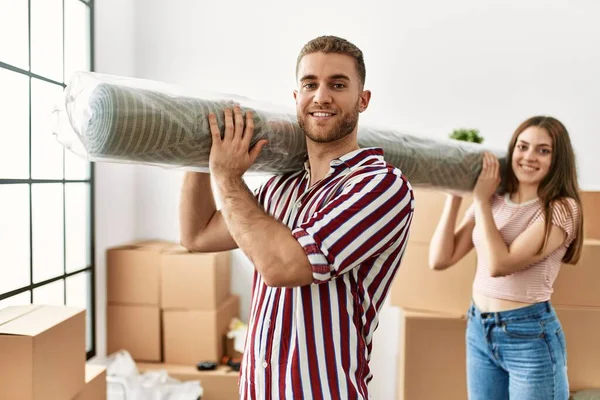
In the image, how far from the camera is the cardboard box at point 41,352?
151cm

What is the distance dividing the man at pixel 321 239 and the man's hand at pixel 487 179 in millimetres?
721

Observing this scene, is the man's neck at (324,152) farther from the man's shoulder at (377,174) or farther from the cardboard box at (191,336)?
the cardboard box at (191,336)

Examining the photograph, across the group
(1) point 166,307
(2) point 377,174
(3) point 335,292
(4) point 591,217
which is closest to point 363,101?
(2) point 377,174

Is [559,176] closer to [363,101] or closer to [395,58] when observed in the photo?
[363,101]

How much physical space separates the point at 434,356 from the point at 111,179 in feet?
6.42

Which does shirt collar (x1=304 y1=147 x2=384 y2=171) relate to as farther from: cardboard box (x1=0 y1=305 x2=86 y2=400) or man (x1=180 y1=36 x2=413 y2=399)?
cardboard box (x1=0 y1=305 x2=86 y2=400)

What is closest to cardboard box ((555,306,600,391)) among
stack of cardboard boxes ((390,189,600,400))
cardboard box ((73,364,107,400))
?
stack of cardboard boxes ((390,189,600,400))

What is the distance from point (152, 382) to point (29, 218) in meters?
0.99

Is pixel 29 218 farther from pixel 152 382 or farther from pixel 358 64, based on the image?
pixel 358 64

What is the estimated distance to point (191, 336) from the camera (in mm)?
2943

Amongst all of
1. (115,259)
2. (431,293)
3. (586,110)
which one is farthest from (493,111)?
Answer: (115,259)

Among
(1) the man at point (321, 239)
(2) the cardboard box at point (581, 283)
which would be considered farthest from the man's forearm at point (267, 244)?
(2) the cardboard box at point (581, 283)

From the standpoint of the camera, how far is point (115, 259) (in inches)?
118

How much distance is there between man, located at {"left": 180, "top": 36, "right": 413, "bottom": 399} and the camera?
1023mm
